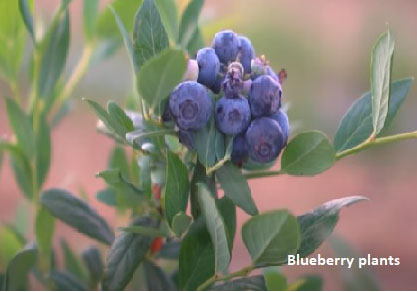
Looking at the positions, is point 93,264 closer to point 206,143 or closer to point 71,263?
point 71,263

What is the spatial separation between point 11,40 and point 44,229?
8.9 inches

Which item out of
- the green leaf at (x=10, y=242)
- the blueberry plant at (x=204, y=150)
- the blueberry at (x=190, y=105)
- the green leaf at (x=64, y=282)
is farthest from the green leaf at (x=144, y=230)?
the green leaf at (x=10, y=242)

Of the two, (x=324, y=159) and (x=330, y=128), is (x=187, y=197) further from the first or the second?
(x=330, y=128)

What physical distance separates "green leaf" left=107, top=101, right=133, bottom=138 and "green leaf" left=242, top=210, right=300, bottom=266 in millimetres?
132

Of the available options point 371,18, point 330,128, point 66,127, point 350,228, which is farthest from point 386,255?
point 371,18

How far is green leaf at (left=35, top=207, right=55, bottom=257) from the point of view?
2.59 feet

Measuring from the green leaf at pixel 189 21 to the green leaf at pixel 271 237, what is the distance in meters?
0.21

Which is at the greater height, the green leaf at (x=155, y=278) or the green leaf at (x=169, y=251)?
the green leaf at (x=169, y=251)

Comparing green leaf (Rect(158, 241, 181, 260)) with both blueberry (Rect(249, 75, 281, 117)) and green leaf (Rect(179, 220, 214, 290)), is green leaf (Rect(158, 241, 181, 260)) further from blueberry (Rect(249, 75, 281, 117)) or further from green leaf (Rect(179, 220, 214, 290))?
blueberry (Rect(249, 75, 281, 117))

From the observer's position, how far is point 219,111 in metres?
0.56

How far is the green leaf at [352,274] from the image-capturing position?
0.94m

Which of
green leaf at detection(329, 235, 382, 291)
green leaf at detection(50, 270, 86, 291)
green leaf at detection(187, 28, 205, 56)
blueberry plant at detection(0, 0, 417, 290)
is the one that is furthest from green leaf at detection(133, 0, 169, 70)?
green leaf at detection(329, 235, 382, 291)

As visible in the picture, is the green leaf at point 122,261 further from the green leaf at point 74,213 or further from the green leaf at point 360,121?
the green leaf at point 360,121

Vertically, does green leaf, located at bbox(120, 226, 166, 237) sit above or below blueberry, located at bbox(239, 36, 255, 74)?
below
